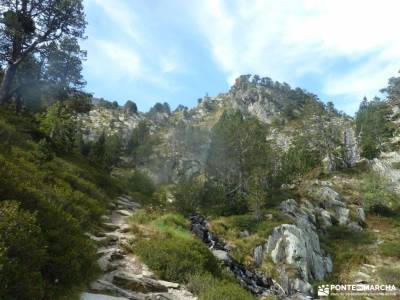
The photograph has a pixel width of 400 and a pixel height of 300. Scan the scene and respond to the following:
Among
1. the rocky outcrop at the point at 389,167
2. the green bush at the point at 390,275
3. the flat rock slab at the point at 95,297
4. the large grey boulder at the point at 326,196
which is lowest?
the green bush at the point at 390,275

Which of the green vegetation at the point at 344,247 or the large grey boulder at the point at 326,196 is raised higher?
the large grey boulder at the point at 326,196

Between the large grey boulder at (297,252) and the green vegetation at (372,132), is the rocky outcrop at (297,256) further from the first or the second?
the green vegetation at (372,132)

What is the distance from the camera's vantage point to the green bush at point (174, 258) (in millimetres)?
10430

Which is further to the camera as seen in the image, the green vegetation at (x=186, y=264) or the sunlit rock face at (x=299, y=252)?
the sunlit rock face at (x=299, y=252)

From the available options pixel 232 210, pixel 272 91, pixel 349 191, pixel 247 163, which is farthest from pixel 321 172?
pixel 272 91

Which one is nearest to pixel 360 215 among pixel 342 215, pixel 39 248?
pixel 342 215

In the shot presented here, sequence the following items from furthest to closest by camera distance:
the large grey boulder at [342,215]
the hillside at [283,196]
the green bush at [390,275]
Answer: the large grey boulder at [342,215]
the hillside at [283,196]
the green bush at [390,275]

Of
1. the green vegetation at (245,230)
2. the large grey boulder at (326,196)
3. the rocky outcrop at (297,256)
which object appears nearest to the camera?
the rocky outcrop at (297,256)

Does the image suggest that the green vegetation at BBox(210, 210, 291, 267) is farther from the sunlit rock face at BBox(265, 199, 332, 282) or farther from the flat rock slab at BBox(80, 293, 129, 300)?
the flat rock slab at BBox(80, 293, 129, 300)

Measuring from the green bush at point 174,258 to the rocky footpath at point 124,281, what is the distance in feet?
1.07

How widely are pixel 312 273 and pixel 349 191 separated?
3507 cm

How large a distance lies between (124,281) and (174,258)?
210cm

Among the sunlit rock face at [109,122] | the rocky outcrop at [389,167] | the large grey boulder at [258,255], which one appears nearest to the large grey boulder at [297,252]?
the large grey boulder at [258,255]

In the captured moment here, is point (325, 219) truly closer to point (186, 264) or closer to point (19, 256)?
point (186, 264)
